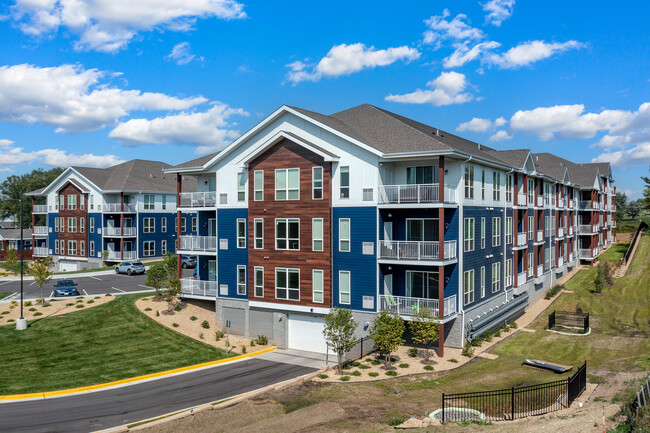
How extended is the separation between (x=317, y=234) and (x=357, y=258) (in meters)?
2.92

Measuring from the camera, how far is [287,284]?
99.7 ft

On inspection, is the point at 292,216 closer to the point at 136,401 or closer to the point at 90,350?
the point at 136,401

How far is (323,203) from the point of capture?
29.2 meters

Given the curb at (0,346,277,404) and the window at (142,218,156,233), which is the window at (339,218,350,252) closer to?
the curb at (0,346,277,404)

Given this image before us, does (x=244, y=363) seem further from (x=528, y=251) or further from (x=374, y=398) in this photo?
(x=528, y=251)

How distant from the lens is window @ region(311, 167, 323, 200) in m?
29.5

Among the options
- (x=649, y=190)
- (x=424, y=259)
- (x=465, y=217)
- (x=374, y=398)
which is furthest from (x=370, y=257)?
(x=649, y=190)

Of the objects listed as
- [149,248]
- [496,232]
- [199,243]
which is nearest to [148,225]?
[149,248]

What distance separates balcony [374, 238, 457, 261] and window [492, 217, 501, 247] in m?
7.53

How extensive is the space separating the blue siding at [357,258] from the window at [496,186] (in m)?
11.3

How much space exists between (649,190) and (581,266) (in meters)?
13.2

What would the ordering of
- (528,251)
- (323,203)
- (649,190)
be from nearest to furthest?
(323,203) < (528,251) < (649,190)

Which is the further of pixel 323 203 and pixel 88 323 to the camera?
pixel 88 323

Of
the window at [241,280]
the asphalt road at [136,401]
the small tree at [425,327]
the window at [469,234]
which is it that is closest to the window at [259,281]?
the window at [241,280]
